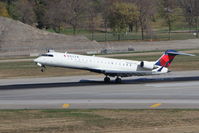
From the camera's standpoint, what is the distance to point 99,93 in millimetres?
36562

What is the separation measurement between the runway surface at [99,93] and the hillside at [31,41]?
126 ft

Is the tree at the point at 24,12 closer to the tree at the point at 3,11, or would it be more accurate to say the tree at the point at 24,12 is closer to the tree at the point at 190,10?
the tree at the point at 3,11

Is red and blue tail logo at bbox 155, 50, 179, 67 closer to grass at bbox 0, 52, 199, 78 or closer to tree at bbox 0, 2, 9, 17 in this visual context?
grass at bbox 0, 52, 199, 78

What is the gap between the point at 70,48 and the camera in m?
87.1

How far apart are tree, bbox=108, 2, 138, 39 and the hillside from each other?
21.7 m

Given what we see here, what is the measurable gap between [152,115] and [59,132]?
21.5 ft

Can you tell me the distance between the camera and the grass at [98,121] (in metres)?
Result: 23.5

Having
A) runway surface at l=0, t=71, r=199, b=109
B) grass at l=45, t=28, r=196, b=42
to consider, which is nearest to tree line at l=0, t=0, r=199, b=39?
grass at l=45, t=28, r=196, b=42

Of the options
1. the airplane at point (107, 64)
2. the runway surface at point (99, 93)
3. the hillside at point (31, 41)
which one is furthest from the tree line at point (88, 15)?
the airplane at point (107, 64)

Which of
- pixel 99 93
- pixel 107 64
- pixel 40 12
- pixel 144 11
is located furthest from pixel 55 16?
pixel 99 93

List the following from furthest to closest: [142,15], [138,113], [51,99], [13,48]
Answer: [142,15] → [13,48] → [51,99] → [138,113]

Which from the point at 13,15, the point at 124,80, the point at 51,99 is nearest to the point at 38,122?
the point at 51,99

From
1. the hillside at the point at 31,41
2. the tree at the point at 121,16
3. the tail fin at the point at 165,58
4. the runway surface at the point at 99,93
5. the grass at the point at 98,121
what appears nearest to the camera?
the grass at the point at 98,121

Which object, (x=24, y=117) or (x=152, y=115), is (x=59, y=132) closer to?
(x=24, y=117)
